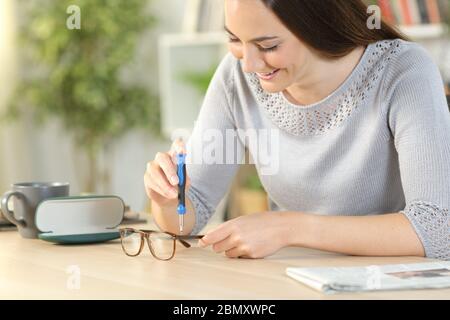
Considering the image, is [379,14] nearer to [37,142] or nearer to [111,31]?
[111,31]

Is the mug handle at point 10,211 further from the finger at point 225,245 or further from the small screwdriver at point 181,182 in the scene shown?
the finger at point 225,245

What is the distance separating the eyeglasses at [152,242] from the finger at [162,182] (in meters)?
0.08

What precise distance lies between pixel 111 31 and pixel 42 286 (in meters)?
3.48

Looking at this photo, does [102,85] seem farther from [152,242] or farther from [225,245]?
[225,245]

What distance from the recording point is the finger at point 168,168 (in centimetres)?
152

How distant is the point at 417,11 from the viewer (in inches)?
142

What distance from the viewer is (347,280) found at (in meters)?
1.13

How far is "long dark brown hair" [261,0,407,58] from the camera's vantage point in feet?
5.05

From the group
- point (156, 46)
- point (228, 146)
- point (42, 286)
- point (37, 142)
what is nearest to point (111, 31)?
point (156, 46)

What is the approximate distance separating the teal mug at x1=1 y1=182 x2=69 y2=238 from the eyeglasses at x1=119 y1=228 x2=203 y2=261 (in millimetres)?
215

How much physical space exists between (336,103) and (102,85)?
10.1 ft

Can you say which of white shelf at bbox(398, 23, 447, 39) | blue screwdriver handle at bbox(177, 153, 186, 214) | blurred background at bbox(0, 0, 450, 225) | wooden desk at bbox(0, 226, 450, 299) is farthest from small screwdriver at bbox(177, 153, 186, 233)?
blurred background at bbox(0, 0, 450, 225)
